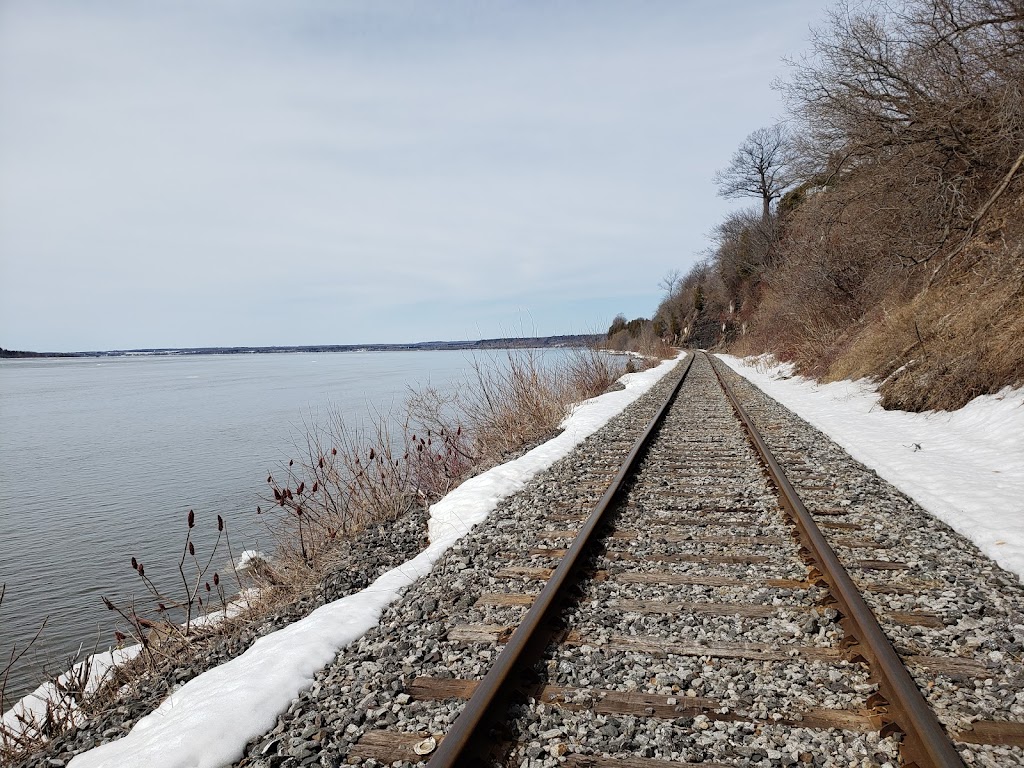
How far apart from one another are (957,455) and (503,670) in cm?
698

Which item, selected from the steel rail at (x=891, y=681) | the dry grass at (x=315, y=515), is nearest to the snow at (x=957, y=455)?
the steel rail at (x=891, y=681)

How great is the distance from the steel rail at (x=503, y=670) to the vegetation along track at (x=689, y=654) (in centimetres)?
1

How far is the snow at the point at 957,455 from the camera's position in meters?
4.74

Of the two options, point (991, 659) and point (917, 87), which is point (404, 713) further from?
point (917, 87)

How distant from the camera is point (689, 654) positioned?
2.99 m

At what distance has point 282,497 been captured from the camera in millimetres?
5684

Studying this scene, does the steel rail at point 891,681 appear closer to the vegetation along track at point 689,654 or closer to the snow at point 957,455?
the vegetation along track at point 689,654

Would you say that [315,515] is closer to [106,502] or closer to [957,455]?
[106,502]

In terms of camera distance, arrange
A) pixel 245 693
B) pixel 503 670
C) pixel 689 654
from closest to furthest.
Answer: pixel 503 670 → pixel 245 693 → pixel 689 654

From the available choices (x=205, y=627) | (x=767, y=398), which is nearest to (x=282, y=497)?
(x=205, y=627)

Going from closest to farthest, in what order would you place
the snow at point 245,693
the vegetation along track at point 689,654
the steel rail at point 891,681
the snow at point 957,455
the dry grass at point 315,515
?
the steel rail at point 891,681, the vegetation along track at point 689,654, the snow at point 245,693, the dry grass at point 315,515, the snow at point 957,455

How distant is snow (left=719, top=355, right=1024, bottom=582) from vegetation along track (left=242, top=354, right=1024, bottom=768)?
35 cm

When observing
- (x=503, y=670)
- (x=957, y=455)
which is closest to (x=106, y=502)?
(x=503, y=670)

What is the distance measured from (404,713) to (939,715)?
212 centimetres
